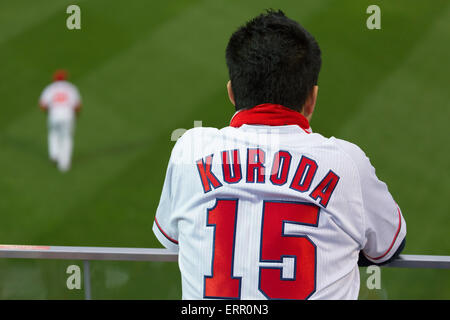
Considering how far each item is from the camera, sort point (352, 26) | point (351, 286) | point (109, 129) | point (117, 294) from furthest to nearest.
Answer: point (352, 26) < point (109, 129) < point (117, 294) < point (351, 286)

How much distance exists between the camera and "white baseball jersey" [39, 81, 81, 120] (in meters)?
6.84

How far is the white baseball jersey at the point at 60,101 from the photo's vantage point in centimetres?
684

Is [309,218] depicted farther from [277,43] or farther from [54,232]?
[54,232]

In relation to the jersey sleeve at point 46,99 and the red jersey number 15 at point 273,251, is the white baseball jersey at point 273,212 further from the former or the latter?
the jersey sleeve at point 46,99

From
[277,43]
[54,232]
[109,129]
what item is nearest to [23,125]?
[109,129]

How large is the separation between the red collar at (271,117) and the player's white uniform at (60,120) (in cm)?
544

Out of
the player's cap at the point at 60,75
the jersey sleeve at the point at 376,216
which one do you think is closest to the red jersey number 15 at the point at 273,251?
the jersey sleeve at the point at 376,216

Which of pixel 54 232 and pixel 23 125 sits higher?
pixel 23 125

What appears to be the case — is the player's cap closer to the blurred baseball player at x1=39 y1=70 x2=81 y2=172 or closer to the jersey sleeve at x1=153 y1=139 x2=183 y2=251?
the blurred baseball player at x1=39 y1=70 x2=81 y2=172

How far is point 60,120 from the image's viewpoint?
6809 mm

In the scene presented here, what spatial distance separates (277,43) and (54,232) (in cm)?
463

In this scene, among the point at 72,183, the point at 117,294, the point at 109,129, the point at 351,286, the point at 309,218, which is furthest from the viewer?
the point at 109,129

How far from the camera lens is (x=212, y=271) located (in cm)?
147

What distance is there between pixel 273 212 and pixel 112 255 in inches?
24.2
